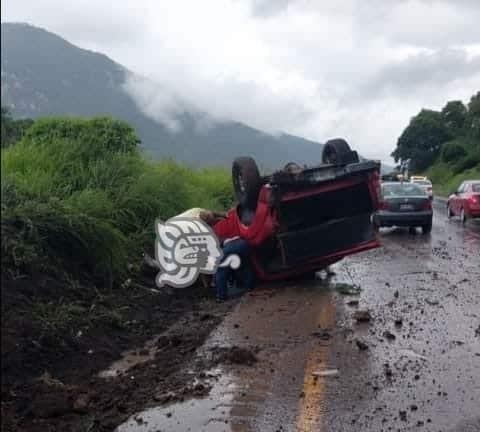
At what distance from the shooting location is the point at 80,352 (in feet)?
20.2

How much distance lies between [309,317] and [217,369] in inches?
86.3

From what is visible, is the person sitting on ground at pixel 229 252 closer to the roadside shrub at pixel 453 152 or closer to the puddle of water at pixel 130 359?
the puddle of water at pixel 130 359

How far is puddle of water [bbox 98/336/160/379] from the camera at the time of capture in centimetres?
587

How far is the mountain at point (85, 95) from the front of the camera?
565 centimetres

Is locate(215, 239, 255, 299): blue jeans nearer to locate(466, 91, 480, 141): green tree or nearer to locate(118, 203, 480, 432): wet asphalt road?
locate(118, 203, 480, 432): wet asphalt road

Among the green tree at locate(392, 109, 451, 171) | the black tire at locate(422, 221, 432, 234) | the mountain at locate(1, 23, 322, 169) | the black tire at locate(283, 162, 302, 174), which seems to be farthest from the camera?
the green tree at locate(392, 109, 451, 171)

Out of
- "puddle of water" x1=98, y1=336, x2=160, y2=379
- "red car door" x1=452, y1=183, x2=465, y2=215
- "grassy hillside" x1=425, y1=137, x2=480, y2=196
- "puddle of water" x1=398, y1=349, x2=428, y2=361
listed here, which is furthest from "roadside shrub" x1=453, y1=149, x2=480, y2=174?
"puddle of water" x1=98, y1=336, x2=160, y2=379

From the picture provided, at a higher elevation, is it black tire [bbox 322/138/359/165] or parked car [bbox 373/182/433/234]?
black tire [bbox 322/138/359/165]

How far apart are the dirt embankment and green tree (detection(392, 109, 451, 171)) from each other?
66.7m

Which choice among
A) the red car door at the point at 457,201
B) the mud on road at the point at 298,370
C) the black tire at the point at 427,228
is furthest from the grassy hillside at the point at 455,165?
the mud on road at the point at 298,370

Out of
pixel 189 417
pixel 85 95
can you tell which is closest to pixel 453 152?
pixel 85 95

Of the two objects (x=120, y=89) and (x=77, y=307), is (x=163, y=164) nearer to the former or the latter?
(x=77, y=307)

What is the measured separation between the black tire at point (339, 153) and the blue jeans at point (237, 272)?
1968 millimetres

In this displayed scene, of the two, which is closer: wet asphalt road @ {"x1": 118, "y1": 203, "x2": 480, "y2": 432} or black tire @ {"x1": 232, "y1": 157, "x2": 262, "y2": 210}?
wet asphalt road @ {"x1": 118, "y1": 203, "x2": 480, "y2": 432}
